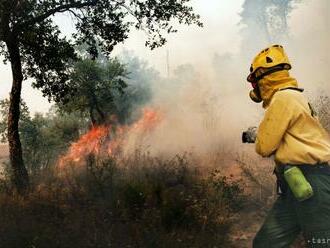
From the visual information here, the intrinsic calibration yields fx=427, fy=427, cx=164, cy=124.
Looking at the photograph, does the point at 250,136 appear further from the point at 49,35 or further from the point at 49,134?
the point at 49,134

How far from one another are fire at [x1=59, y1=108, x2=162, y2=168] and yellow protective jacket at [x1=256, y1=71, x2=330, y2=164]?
1291 cm

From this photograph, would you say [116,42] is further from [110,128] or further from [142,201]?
[110,128]

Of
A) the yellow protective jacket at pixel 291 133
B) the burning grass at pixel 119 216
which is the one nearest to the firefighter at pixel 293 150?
the yellow protective jacket at pixel 291 133

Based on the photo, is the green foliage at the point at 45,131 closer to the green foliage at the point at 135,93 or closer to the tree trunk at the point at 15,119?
the green foliage at the point at 135,93

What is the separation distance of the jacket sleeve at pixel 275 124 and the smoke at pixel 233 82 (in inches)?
388

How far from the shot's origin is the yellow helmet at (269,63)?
3.34 metres

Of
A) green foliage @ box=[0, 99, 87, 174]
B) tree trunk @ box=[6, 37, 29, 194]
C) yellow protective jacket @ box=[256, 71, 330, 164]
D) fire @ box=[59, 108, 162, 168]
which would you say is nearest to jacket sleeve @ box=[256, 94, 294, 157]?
yellow protective jacket @ box=[256, 71, 330, 164]

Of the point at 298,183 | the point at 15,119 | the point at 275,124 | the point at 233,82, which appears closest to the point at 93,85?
the point at 233,82

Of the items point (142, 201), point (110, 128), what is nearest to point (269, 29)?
point (110, 128)

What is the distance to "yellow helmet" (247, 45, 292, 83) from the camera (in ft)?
11.0

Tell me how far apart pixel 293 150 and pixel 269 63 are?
0.71m

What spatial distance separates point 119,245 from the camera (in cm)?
549

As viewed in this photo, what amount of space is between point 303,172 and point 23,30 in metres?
8.25

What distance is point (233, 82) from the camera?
2352cm
